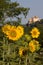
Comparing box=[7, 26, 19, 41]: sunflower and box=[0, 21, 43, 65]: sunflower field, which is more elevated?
box=[7, 26, 19, 41]: sunflower

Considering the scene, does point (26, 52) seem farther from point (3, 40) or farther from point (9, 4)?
point (9, 4)

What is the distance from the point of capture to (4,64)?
356 centimetres

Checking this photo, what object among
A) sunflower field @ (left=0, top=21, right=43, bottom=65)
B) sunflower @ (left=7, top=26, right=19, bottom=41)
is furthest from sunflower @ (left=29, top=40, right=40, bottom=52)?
sunflower @ (left=7, top=26, right=19, bottom=41)

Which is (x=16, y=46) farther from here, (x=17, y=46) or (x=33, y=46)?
(x=33, y=46)

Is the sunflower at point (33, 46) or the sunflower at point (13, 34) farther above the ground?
the sunflower at point (13, 34)

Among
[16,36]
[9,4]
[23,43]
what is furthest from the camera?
[9,4]

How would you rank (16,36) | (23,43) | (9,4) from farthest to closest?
(9,4), (23,43), (16,36)

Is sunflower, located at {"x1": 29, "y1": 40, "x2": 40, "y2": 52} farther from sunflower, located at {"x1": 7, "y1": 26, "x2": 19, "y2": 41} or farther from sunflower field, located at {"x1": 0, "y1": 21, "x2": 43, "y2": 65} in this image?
sunflower, located at {"x1": 7, "y1": 26, "x2": 19, "y2": 41}

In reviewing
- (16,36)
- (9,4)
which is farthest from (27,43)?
(9,4)

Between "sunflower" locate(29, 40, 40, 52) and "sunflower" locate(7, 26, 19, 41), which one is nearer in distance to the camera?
"sunflower" locate(7, 26, 19, 41)

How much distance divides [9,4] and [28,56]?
26.9 meters

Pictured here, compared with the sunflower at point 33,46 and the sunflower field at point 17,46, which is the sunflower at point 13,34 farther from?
the sunflower at point 33,46

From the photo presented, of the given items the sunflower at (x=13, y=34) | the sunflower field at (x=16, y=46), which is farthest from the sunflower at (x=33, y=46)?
the sunflower at (x=13, y=34)

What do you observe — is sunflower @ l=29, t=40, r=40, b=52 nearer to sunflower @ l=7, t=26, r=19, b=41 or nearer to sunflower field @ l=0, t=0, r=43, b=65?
sunflower field @ l=0, t=0, r=43, b=65
